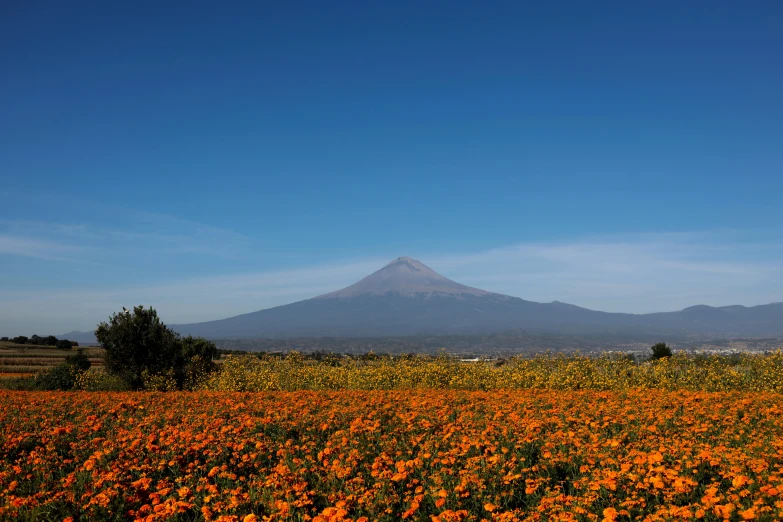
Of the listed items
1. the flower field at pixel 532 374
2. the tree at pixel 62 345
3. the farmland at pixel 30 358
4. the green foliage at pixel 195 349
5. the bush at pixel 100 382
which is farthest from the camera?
the tree at pixel 62 345

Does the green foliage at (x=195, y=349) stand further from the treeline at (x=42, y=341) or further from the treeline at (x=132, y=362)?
the treeline at (x=42, y=341)

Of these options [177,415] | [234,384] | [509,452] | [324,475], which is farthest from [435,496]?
[234,384]

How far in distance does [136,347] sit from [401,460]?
2254 cm

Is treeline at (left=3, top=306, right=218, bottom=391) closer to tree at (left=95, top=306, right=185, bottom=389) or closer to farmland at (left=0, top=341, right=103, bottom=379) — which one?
tree at (left=95, top=306, right=185, bottom=389)

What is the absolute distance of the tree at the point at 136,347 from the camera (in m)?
26.0

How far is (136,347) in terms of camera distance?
26.2 metres

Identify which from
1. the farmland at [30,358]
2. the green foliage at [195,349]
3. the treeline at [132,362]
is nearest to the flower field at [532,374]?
the treeline at [132,362]

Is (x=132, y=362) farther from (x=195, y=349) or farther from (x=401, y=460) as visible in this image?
(x=401, y=460)

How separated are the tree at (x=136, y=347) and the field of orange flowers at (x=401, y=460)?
44.2ft

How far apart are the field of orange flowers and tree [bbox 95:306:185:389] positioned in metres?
13.5

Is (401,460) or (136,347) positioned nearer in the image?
(401,460)

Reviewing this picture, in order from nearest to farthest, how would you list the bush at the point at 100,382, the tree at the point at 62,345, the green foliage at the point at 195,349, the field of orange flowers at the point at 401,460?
the field of orange flowers at the point at 401,460, the bush at the point at 100,382, the green foliage at the point at 195,349, the tree at the point at 62,345

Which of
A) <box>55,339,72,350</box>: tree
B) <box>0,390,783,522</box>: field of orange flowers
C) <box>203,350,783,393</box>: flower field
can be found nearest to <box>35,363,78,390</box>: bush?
<box>203,350,783,393</box>: flower field

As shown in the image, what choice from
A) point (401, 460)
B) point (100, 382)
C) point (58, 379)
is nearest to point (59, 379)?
point (58, 379)
